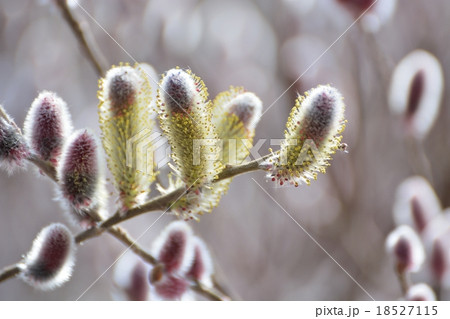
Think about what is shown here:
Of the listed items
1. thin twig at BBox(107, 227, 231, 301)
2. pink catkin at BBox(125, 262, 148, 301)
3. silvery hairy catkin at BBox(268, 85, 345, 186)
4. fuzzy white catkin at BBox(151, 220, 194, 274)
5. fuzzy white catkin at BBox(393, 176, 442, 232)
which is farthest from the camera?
fuzzy white catkin at BBox(393, 176, 442, 232)

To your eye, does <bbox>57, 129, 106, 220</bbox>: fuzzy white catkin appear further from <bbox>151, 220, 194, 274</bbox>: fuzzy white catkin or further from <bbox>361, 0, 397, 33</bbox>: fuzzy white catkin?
<bbox>361, 0, 397, 33</bbox>: fuzzy white catkin

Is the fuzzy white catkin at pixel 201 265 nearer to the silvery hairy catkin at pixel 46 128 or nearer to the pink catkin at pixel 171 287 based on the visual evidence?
the pink catkin at pixel 171 287

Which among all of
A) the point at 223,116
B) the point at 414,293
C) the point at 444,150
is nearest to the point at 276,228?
the point at 444,150

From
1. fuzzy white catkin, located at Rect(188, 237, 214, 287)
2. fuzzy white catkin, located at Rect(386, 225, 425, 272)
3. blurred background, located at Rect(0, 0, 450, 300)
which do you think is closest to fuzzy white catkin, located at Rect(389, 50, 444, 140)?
blurred background, located at Rect(0, 0, 450, 300)

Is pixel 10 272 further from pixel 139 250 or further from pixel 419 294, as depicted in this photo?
pixel 419 294

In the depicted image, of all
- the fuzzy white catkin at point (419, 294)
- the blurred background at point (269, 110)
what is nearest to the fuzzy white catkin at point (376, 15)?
the blurred background at point (269, 110)

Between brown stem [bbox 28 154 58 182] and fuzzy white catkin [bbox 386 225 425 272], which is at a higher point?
fuzzy white catkin [bbox 386 225 425 272]

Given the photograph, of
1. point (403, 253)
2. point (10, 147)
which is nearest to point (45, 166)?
point (10, 147)
